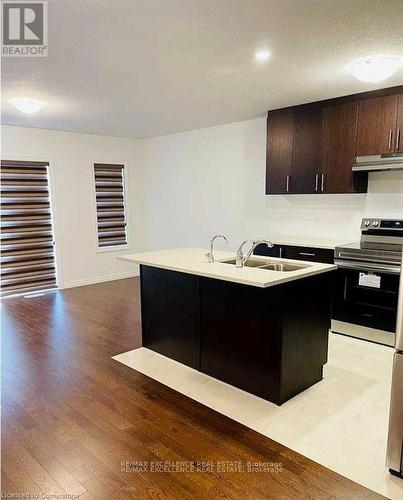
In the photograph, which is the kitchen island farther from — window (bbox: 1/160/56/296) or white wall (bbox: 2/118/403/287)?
window (bbox: 1/160/56/296)

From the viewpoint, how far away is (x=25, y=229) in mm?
5570

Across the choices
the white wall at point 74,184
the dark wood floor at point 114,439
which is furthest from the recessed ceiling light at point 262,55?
the white wall at point 74,184

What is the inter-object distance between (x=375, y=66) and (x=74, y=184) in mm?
4697

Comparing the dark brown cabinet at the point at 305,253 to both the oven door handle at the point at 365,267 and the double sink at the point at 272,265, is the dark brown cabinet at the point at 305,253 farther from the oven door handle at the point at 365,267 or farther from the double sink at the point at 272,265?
the double sink at the point at 272,265

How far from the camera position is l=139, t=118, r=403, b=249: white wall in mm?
4277

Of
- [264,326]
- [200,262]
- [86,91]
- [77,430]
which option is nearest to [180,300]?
[200,262]

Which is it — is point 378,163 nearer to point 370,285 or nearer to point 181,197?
point 370,285

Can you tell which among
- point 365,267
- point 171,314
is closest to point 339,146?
point 365,267

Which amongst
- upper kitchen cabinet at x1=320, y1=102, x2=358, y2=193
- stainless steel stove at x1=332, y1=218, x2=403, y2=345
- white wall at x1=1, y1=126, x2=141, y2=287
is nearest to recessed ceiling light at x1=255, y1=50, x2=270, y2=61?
upper kitchen cabinet at x1=320, y1=102, x2=358, y2=193

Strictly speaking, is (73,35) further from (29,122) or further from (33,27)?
(29,122)

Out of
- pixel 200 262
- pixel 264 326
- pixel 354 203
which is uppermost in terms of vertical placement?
A: pixel 354 203

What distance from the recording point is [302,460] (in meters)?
2.00

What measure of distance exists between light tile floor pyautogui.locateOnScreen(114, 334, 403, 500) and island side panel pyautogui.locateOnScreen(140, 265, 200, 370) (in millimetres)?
123

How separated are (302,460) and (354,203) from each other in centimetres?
308
